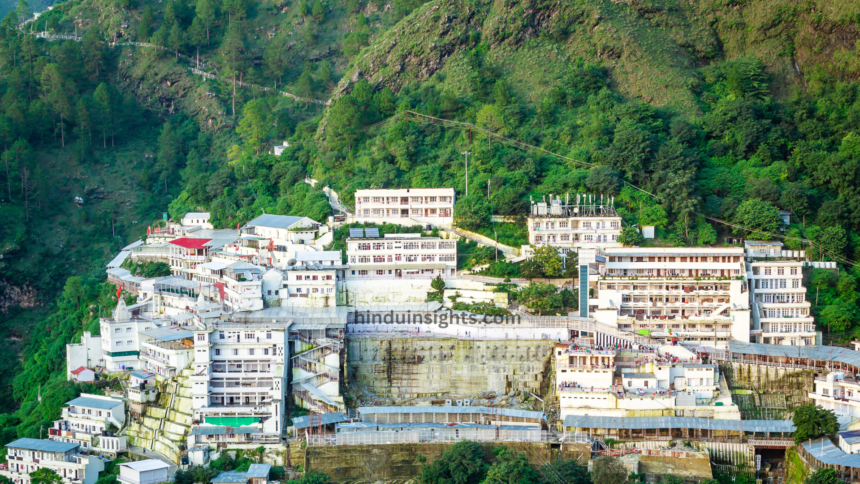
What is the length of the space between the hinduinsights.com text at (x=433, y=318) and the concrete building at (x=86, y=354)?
45.4ft

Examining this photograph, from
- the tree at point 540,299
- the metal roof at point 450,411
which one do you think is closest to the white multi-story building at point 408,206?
the tree at point 540,299

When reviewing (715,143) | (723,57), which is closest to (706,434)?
(715,143)

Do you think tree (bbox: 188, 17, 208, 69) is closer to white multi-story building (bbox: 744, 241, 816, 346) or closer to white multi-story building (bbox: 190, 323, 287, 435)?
white multi-story building (bbox: 190, 323, 287, 435)

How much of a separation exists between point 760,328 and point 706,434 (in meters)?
11.1

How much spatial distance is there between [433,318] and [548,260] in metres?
7.61

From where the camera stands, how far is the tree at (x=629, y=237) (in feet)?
210

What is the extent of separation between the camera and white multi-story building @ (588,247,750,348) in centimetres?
5822

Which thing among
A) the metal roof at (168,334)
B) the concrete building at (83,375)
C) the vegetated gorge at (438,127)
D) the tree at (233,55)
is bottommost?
the concrete building at (83,375)

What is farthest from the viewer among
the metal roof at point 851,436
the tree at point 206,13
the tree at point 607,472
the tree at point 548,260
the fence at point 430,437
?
the tree at point 206,13

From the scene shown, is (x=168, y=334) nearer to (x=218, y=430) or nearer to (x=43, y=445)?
(x=218, y=430)

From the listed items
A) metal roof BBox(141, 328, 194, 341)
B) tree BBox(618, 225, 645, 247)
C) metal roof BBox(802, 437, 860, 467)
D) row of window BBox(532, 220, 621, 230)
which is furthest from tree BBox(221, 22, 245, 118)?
metal roof BBox(802, 437, 860, 467)

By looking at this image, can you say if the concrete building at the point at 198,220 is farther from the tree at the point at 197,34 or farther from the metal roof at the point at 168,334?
the tree at the point at 197,34

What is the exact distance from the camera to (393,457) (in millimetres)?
49344

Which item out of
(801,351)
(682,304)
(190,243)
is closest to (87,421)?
(190,243)
